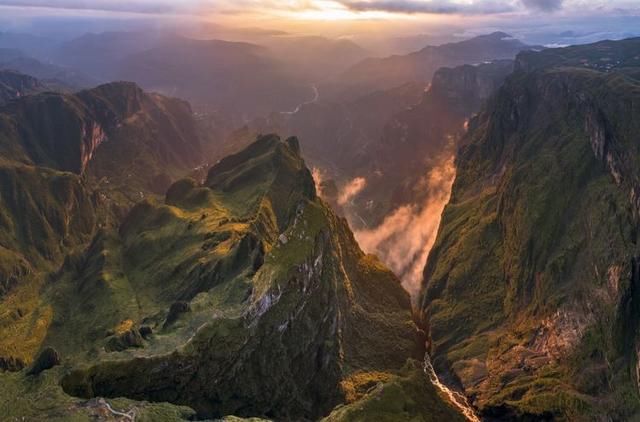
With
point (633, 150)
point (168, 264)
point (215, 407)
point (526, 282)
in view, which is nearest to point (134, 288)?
point (168, 264)

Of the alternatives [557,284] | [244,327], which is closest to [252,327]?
[244,327]

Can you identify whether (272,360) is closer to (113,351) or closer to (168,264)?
(113,351)

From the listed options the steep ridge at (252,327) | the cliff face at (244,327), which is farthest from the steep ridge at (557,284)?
the steep ridge at (252,327)

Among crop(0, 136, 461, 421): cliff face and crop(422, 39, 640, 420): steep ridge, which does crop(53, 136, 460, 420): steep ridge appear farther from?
crop(422, 39, 640, 420): steep ridge

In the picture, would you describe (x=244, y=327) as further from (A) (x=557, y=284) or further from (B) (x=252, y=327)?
(A) (x=557, y=284)

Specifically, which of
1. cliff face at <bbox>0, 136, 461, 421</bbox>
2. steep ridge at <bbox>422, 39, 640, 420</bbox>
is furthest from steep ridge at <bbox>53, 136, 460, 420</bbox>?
steep ridge at <bbox>422, 39, 640, 420</bbox>
